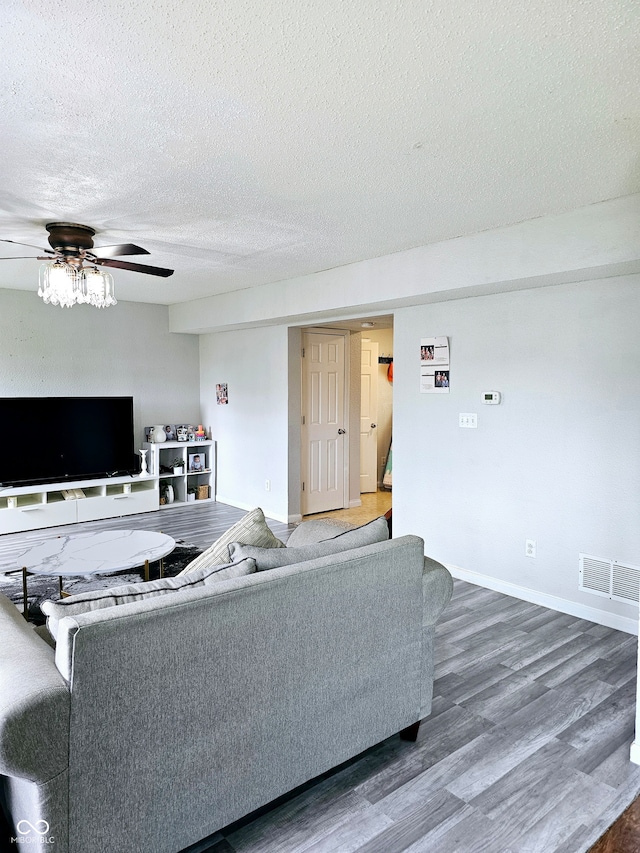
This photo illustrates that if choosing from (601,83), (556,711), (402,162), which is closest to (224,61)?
(402,162)

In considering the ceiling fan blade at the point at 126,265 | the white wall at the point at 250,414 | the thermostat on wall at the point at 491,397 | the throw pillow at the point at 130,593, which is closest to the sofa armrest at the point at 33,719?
the throw pillow at the point at 130,593

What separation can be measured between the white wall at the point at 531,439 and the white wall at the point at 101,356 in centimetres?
345

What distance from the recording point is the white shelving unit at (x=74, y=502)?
556 centimetres

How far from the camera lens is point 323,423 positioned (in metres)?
6.57

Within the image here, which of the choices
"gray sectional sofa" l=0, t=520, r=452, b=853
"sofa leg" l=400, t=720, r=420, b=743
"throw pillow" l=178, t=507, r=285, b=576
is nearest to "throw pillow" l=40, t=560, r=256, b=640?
"gray sectional sofa" l=0, t=520, r=452, b=853

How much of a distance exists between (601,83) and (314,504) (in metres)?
5.15

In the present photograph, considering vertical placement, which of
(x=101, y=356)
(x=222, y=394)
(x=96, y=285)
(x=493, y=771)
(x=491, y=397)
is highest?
(x=96, y=285)

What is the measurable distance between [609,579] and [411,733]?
6.03ft

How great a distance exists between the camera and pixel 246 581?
1845 millimetres

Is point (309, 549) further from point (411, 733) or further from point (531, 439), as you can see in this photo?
point (531, 439)

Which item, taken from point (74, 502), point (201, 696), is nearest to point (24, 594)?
point (201, 696)

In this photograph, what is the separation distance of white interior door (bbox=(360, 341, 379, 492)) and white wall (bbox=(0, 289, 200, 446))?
85.6 inches

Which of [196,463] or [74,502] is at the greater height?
[196,463]

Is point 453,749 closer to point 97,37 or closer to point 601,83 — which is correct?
point 601,83
